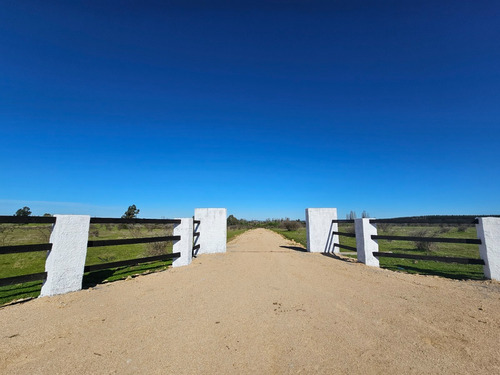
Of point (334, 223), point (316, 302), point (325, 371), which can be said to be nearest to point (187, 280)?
point (316, 302)

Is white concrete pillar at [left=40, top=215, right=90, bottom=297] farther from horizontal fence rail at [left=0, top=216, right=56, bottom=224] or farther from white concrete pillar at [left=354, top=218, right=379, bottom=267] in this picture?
white concrete pillar at [left=354, top=218, right=379, bottom=267]

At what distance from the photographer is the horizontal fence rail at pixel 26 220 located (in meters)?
4.05

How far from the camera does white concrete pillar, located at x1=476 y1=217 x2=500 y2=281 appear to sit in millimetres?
5309

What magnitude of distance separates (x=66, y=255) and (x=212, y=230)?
5.87 meters

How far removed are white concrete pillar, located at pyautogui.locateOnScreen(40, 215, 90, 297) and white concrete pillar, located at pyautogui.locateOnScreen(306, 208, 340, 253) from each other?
835 cm

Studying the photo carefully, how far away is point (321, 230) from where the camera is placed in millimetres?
10273

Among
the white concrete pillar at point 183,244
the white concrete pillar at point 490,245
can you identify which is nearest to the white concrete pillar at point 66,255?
the white concrete pillar at point 183,244

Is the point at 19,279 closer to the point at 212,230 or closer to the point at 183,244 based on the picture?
the point at 183,244

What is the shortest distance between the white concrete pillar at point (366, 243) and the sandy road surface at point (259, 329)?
213 cm

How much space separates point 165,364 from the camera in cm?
229

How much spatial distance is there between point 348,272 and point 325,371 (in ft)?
15.4

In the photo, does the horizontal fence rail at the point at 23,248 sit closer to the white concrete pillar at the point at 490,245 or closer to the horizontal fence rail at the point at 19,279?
the horizontal fence rail at the point at 19,279

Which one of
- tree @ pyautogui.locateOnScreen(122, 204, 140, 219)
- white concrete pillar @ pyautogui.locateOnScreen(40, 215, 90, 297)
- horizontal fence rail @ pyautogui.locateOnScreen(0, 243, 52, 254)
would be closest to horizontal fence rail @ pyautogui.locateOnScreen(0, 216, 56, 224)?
white concrete pillar @ pyautogui.locateOnScreen(40, 215, 90, 297)

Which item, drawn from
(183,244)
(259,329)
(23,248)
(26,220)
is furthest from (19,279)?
(259,329)
